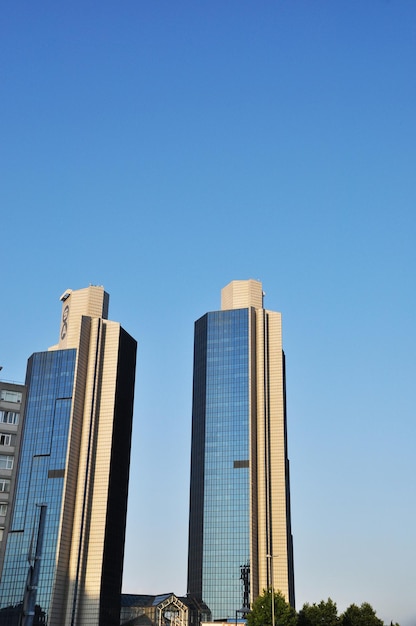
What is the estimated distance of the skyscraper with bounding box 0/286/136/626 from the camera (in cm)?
15662

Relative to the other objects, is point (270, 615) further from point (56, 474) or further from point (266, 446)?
point (56, 474)

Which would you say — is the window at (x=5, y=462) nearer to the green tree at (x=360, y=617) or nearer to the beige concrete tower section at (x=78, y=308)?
the green tree at (x=360, y=617)

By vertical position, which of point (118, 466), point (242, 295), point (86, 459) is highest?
point (242, 295)

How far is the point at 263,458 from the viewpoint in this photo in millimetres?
173750

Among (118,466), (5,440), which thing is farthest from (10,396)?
(118,466)

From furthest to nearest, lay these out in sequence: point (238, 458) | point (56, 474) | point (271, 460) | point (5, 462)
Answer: point (271, 460)
point (238, 458)
point (56, 474)
point (5, 462)

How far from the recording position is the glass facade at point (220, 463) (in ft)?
539

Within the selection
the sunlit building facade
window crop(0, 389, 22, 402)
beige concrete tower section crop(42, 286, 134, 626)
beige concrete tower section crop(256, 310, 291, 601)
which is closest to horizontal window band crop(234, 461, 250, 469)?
beige concrete tower section crop(256, 310, 291, 601)

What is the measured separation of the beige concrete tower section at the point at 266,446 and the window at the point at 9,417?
98.9 metres

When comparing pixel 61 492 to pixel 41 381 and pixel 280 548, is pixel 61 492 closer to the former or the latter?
pixel 41 381

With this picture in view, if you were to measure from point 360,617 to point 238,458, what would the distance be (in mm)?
56032

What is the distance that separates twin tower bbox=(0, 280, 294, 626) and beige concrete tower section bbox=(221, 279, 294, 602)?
27 centimetres

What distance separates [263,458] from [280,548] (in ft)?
67.4

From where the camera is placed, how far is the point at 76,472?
168875mm
